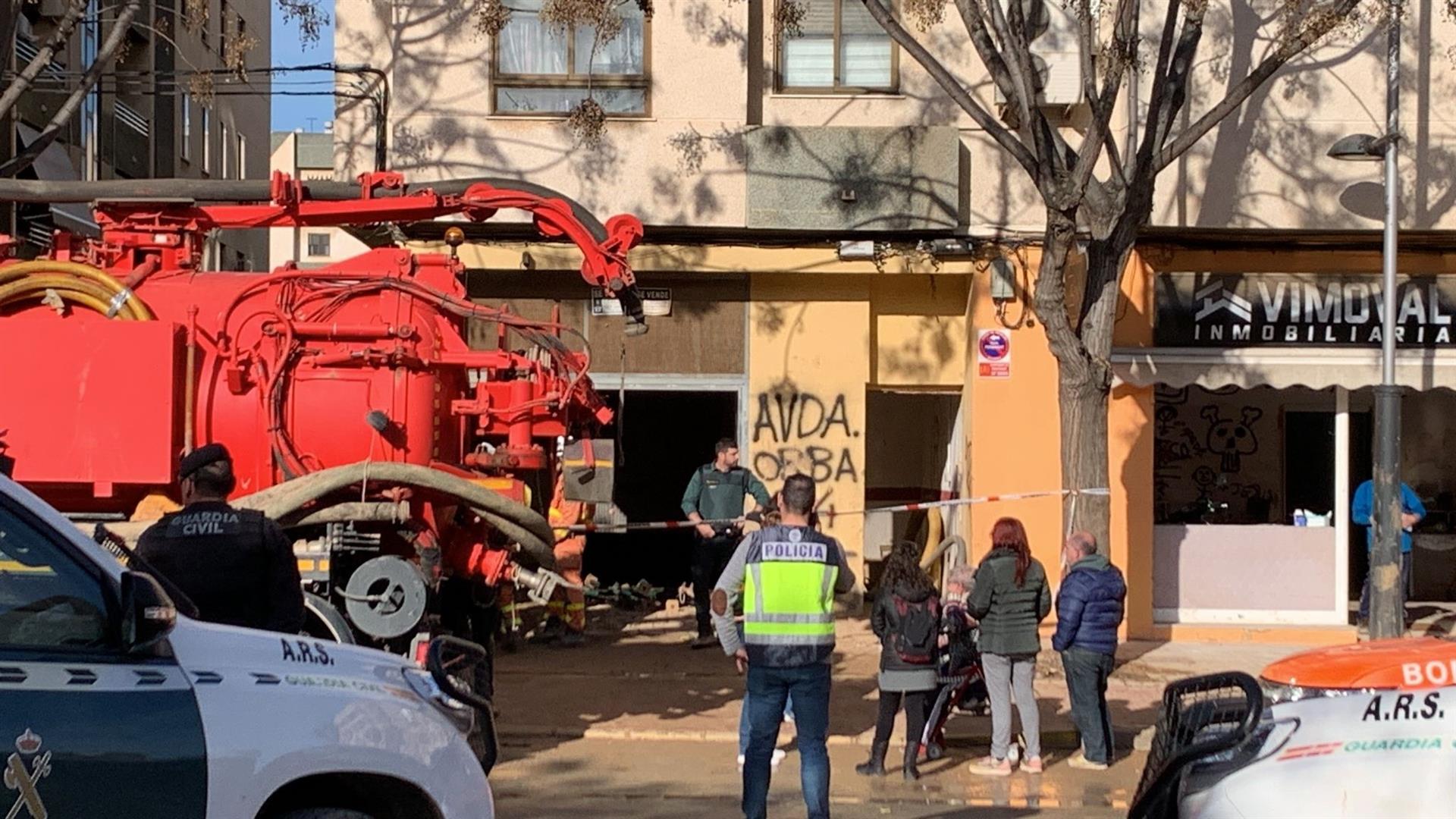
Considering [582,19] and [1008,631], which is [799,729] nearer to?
[1008,631]

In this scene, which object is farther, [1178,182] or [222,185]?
[1178,182]

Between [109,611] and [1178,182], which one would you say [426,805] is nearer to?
[109,611]

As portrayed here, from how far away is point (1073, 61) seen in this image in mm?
14281

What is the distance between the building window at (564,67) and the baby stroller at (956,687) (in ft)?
21.8

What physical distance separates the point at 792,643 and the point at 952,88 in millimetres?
5609

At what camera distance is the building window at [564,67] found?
49.2 feet

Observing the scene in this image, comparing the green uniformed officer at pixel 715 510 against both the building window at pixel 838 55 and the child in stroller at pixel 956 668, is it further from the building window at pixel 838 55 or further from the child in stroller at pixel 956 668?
the building window at pixel 838 55

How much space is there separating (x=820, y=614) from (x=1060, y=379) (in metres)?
5.19

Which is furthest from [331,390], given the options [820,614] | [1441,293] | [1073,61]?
[1441,293]

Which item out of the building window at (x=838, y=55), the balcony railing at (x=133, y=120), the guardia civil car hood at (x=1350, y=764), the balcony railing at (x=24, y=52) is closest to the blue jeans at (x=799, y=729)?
the guardia civil car hood at (x=1350, y=764)

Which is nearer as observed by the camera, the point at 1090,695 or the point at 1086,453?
the point at 1090,695

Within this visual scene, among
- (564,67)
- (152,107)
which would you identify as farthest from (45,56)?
(152,107)

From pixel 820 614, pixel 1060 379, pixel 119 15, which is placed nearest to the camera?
pixel 820 614

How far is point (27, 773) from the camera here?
162 inches
